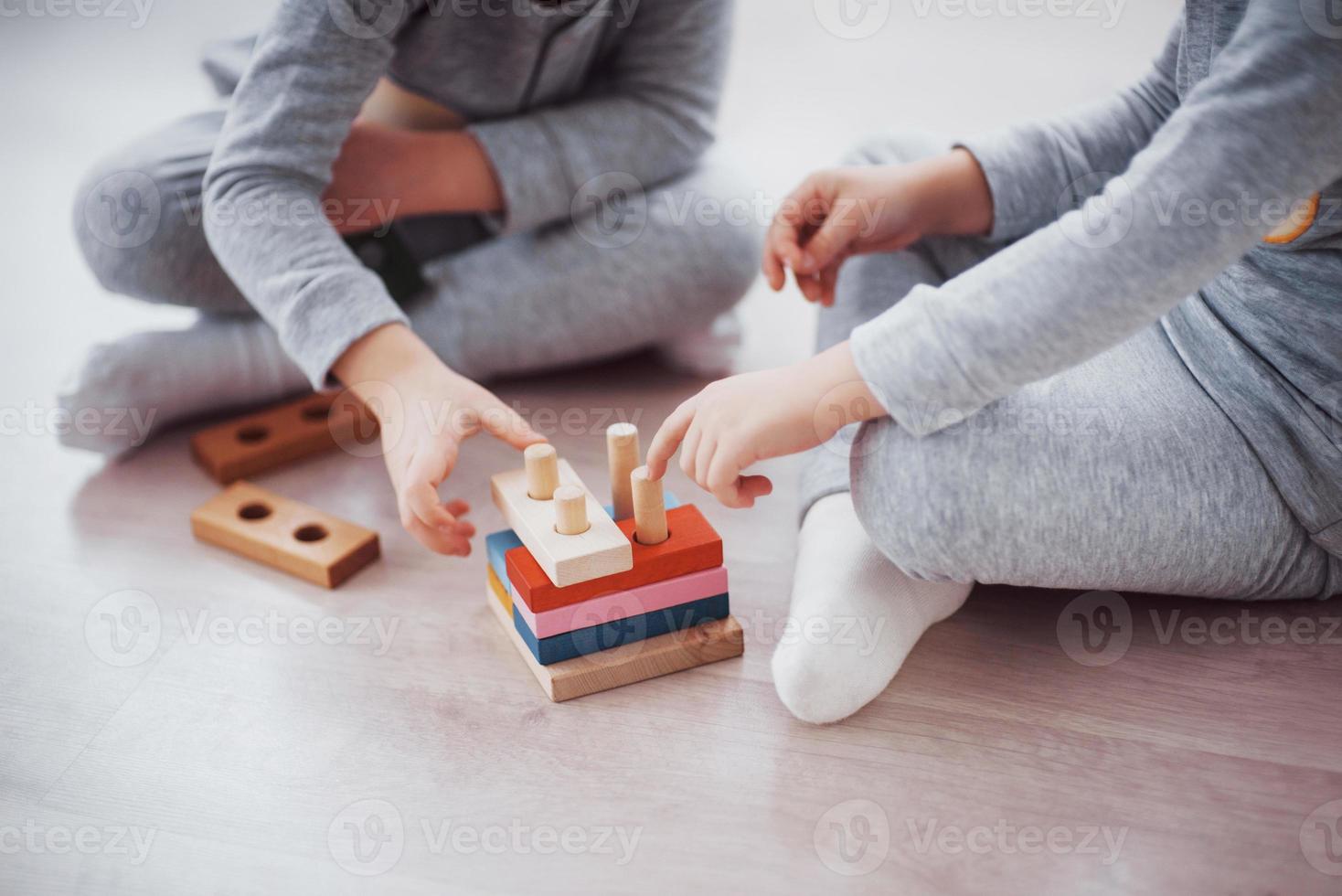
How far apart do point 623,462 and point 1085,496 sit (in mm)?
295

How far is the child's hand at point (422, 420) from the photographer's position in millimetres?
787

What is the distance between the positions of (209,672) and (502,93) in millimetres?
608

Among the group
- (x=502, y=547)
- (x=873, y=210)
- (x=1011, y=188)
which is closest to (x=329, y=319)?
(x=502, y=547)

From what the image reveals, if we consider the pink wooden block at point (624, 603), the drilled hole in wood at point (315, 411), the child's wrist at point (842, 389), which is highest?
the child's wrist at point (842, 389)

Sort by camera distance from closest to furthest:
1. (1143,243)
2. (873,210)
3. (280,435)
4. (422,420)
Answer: (1143,243), (422,420), (873,210), (280,435)

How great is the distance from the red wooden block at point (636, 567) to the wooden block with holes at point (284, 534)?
186 mm

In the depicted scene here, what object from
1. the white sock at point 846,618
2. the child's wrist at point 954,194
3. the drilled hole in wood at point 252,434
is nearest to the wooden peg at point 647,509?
the white sock at point 846,618

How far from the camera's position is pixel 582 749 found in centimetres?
72

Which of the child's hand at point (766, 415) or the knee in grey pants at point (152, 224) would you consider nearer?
the child's hand at point (766, 415)

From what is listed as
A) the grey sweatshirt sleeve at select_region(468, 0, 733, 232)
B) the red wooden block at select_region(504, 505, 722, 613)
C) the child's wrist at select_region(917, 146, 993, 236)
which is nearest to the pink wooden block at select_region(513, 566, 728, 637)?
the red wooden block at select_region(504, 505, 722, 613)

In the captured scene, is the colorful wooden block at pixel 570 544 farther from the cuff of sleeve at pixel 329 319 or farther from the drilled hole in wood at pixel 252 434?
the drilled hole in wood at pixel 252 434

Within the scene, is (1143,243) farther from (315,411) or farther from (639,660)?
(315,411)

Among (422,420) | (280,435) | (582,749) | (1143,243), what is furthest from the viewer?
(280,435)

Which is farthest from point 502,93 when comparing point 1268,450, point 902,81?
point 902,81
